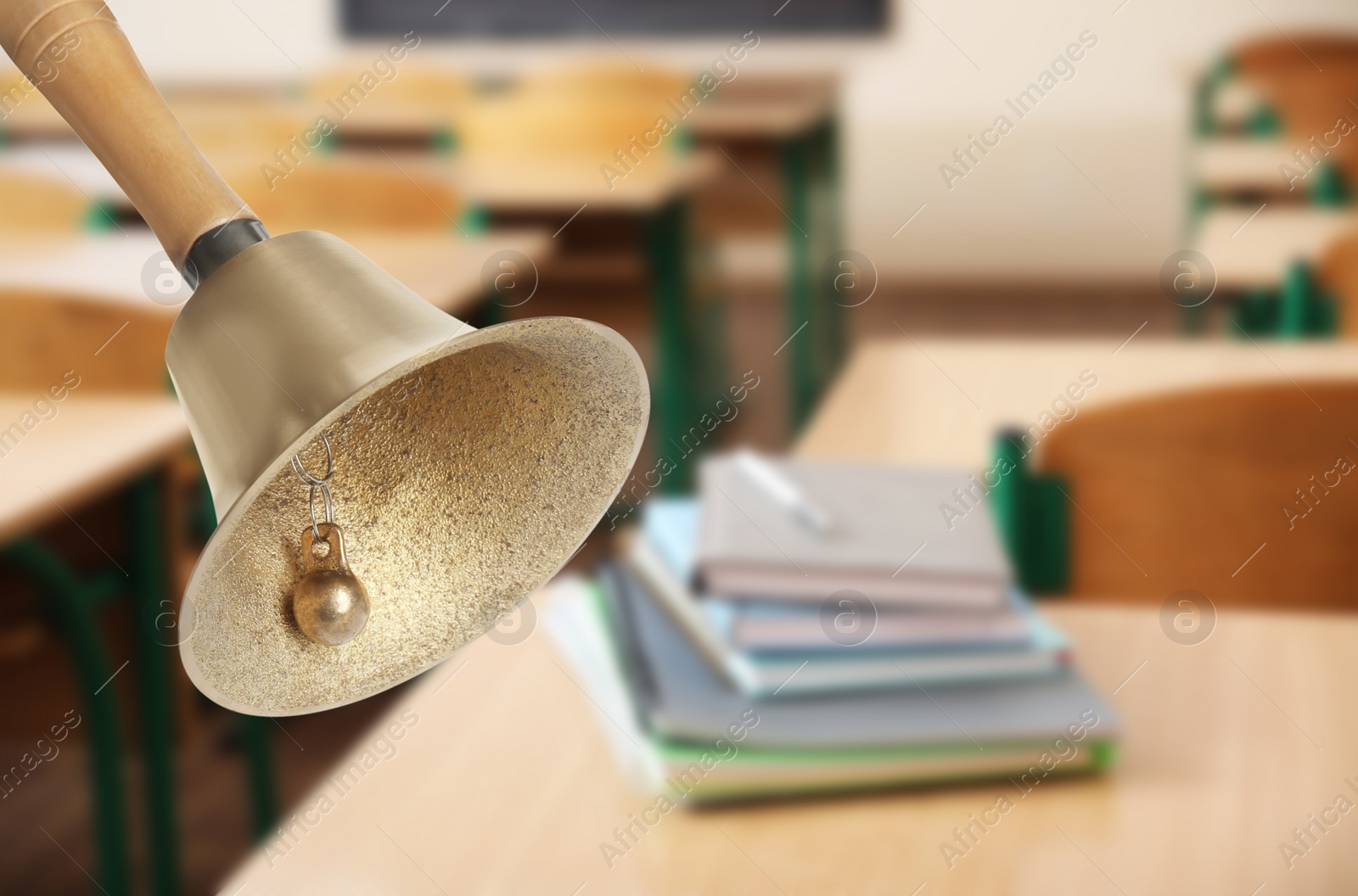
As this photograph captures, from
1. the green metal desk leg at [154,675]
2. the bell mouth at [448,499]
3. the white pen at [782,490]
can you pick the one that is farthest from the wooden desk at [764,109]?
the bell mouth at [448,499]

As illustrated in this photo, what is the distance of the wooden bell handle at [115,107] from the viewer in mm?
297

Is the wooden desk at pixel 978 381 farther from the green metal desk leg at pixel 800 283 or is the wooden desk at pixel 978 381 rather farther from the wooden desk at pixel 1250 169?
the green metal desk leg at pixel 800 283

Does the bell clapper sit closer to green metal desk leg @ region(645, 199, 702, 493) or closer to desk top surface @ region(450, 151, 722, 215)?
desk top surface @ region(450, 151, 722, 215)

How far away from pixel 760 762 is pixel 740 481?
0.91 ft

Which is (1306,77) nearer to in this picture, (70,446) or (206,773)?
(206,773)

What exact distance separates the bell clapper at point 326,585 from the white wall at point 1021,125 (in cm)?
620

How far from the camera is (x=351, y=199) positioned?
9.82 ft

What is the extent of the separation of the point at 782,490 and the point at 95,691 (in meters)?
1.11

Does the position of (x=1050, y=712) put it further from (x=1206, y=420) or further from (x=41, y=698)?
(x=41, y=698)

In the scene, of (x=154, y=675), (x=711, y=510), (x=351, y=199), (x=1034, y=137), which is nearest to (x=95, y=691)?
(x=154, y=675)

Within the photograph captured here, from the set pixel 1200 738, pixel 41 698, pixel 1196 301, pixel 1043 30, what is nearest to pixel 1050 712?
pixel 1200 738

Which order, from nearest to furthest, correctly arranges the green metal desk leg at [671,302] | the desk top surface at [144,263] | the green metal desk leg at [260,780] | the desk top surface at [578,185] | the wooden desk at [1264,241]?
1. the green metal desk leg at [260,780]
2. the desk top surface at [144,263]
3. the wooden desk at [1264,241]
4. the desk top surface at [578,185]
5. the green metal desk leg at [671,302]

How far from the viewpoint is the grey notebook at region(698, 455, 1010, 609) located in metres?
0.95

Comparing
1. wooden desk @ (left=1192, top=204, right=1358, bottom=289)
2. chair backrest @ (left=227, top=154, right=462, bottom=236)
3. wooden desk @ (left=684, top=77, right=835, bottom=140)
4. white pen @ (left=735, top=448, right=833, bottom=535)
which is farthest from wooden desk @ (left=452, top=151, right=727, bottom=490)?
white pen @ (left=735, top=448, right=833, bottom=535)
